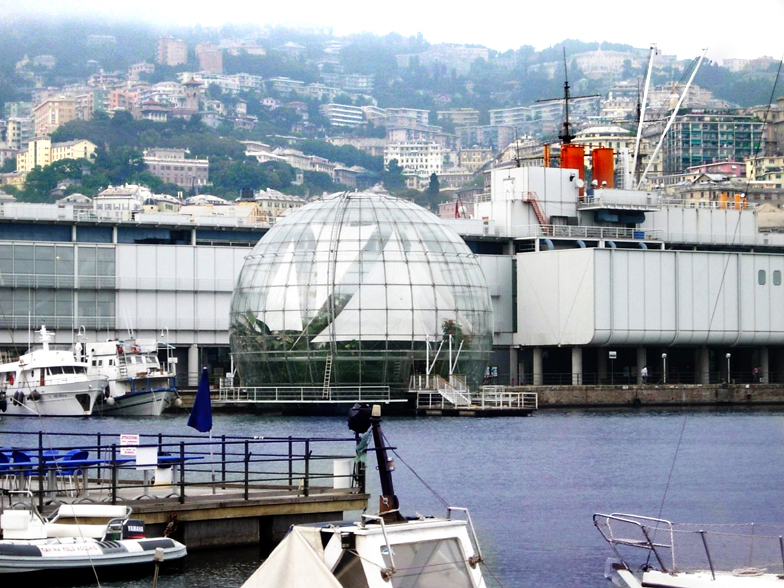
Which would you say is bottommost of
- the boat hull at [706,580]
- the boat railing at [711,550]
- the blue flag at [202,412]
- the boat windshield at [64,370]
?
the boat windshield at [64,370]

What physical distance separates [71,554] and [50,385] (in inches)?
2487

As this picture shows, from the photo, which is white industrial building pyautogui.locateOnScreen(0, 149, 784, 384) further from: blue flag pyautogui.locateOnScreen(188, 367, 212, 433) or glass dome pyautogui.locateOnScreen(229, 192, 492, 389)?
blue flag pyautogui.locateOnScreen(188, 367, 212, 433)

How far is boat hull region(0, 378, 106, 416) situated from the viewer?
299 feet

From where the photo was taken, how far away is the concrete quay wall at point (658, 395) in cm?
9831

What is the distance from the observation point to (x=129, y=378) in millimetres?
94250

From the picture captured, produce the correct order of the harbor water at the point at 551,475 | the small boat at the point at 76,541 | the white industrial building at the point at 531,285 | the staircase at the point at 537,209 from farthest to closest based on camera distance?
the staircase at the point at 537,209 < the white industrial building at the point at 531,285 < the harbor water at the point at 551,475 < the small boat at the point at 76,541

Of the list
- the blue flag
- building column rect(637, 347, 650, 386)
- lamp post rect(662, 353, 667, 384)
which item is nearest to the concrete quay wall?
lamp post rect(662, 353, 667, 384)

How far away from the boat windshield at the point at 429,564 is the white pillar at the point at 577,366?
3280 inches

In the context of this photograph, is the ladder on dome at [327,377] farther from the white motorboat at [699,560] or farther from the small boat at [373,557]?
the small boat at [373,557]

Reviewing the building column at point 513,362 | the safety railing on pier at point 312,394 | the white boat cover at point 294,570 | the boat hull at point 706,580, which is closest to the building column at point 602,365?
the building column at point 513,362

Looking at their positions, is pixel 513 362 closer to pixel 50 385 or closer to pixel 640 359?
pixel 640 359

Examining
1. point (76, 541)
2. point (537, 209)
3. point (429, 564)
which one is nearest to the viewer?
point (429, 564)

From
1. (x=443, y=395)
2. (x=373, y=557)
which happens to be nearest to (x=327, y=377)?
(x=443, y=395)

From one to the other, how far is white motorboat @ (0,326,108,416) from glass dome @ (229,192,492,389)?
31.2ft
